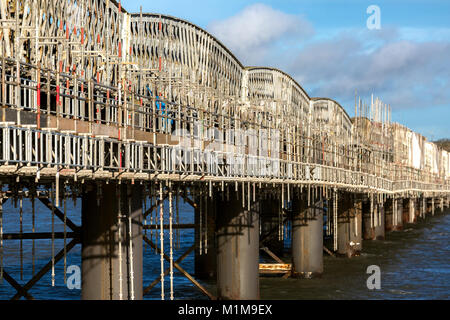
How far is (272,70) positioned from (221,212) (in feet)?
60.7

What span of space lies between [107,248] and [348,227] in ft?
107

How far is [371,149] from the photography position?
248ft

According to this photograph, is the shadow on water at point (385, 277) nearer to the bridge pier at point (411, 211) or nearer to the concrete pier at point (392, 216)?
the concrete pier at point (392, 216)

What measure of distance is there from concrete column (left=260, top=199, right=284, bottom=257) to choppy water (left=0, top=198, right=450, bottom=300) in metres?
1.67

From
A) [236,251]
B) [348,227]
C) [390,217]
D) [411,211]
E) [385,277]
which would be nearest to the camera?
[236,251]

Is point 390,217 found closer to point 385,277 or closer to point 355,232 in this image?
point 355,232

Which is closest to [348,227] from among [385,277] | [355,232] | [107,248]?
[355,232]

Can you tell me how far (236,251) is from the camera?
3209 centimetres

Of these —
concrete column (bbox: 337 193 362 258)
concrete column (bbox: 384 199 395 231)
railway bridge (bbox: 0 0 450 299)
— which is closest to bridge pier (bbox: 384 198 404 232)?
concrete column (bbox: 384 199 395 231)

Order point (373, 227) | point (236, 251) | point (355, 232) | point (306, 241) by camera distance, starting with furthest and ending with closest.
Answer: point (373, 227), point (355, 232), point (306, 241), point (236, 251)

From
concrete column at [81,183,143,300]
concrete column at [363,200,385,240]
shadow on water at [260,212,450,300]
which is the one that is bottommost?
shadow on water at [260,212,450,300]

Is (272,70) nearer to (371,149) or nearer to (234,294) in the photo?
(234,294)

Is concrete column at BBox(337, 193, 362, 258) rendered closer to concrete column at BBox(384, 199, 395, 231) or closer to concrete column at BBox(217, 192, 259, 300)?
concrete column at BBox(217, 192, 259, 300)

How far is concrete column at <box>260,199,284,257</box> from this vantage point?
50013mm
